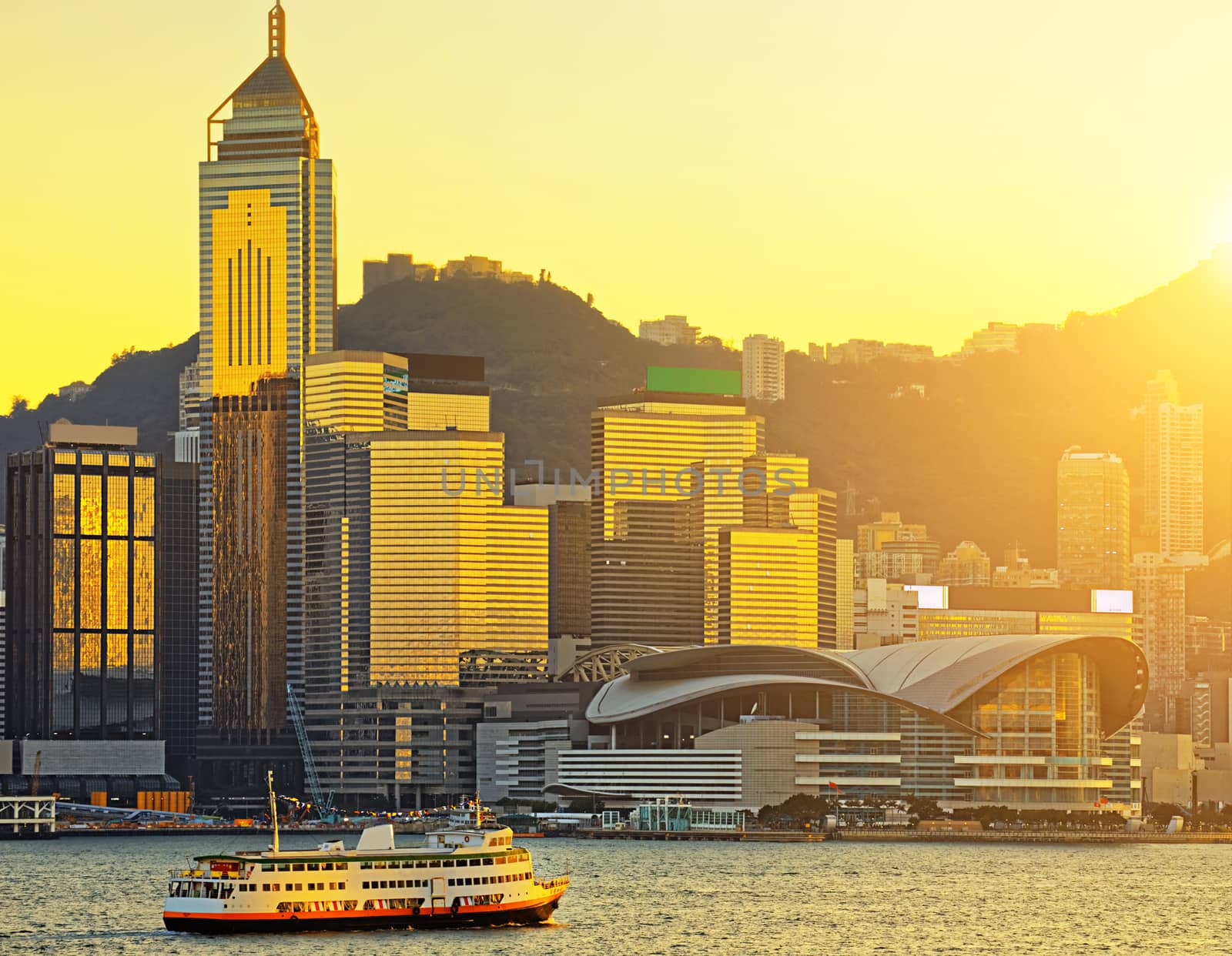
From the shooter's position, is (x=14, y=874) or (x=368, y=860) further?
(x=14, y=874)

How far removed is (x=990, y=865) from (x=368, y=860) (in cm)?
7141

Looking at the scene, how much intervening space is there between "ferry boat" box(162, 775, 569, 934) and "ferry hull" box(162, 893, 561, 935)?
4 centimetres

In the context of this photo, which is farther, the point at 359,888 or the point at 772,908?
the point at 772,908

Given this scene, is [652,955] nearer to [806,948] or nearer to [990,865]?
[806,948]

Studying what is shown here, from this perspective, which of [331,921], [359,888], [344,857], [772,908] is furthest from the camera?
[772,908]

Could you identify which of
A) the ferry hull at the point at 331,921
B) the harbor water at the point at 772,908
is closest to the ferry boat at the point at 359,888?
the ferry hull at the point at 331,921

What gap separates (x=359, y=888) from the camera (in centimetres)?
11288

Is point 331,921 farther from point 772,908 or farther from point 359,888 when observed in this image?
point 772,908

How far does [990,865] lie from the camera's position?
17275 cm

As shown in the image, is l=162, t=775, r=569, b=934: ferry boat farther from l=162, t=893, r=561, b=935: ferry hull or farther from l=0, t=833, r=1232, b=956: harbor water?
l=0, t=833, r=1232, b=956: harbor water

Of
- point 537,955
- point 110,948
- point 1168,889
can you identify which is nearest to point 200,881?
point 110,948

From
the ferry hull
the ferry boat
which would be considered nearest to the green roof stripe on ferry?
the ferry boat

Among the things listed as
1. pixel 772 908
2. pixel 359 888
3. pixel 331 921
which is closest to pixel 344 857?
pixel 359 888

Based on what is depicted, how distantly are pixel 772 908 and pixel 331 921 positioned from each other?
1195 inches
